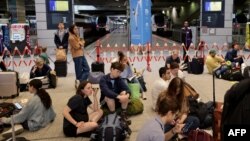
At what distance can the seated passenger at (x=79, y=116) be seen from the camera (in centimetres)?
580

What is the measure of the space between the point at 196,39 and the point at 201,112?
1509 centimetres

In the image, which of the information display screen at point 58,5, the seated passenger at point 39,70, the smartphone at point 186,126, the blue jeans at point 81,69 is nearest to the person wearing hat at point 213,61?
the blue jeans at point 81,69

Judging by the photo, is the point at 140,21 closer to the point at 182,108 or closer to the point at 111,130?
the point at 182,108

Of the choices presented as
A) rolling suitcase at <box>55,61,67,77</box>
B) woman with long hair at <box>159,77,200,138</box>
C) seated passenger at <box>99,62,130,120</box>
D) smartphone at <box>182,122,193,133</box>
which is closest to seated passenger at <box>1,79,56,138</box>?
seated passenger at <box>99,62,130,120</box>

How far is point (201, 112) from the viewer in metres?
6.18

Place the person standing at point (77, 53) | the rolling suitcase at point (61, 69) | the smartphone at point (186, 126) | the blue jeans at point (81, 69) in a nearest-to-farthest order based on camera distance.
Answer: the smartphone at point (186, 126) < the person standing at point (77, 53) < the blue jeans at point (81, 69) < the rolling suitcase at point (61, 69)

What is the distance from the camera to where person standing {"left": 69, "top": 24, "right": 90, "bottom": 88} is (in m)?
9.61

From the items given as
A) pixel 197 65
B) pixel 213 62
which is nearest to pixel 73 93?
pixel 197 65

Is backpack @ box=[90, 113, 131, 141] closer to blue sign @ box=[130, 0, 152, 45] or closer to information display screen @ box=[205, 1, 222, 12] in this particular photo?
blue sign @ box=[130, 0, 152, 45]

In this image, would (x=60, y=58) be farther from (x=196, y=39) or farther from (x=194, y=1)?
(x=194, y=1)

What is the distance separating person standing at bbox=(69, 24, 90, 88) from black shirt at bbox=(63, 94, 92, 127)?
3.78 metres

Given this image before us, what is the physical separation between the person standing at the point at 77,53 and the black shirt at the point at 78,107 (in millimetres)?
3784

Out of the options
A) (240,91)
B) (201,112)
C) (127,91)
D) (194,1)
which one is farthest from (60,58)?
(194,1)

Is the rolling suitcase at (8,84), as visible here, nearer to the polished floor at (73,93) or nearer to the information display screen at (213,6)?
the polished floor at (73,93)
